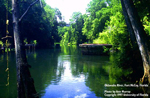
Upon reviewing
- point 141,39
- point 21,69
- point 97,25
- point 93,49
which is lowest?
point 21,69

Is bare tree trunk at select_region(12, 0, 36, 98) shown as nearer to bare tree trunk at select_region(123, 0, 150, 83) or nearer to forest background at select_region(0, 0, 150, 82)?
bare tree trunk at select_region(123, 0, 150, 83)

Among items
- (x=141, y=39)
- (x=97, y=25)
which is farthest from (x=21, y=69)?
(x=97, y=25)

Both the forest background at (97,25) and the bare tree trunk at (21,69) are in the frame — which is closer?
the bare tree trunk at (21,69)

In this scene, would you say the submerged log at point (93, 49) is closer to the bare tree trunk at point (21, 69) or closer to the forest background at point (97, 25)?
the forest background at point (97, 25)

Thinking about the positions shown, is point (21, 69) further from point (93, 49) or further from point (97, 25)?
point (97, 25)

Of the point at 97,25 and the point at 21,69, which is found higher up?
the point at 97,25

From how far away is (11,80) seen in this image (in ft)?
31.7

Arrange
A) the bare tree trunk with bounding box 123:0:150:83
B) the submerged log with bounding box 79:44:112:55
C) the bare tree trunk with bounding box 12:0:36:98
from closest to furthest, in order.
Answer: the bare tree trunk with bounding box 12:0:36:98 < the bare tree trunk with bounding box 123:0:150:83 < the submerged log with bounding box 79:44:112:55

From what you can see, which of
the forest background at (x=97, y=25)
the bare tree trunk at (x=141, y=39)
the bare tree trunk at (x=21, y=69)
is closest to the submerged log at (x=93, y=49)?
the forest background at (x=97, y=25)

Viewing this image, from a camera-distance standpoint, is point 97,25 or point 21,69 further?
point 97,25

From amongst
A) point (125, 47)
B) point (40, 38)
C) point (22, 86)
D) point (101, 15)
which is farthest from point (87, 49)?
point (40, 38)

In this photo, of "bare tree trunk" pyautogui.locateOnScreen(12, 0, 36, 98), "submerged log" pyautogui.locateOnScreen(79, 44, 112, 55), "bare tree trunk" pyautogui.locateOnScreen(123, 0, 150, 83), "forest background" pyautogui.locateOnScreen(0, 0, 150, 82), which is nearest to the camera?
"bare tree trunk" pyautogui.locateOnScreen(12, 0, 36, 98)

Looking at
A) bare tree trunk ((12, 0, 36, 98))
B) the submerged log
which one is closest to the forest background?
the submerged log

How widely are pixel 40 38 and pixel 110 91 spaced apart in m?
47.6
